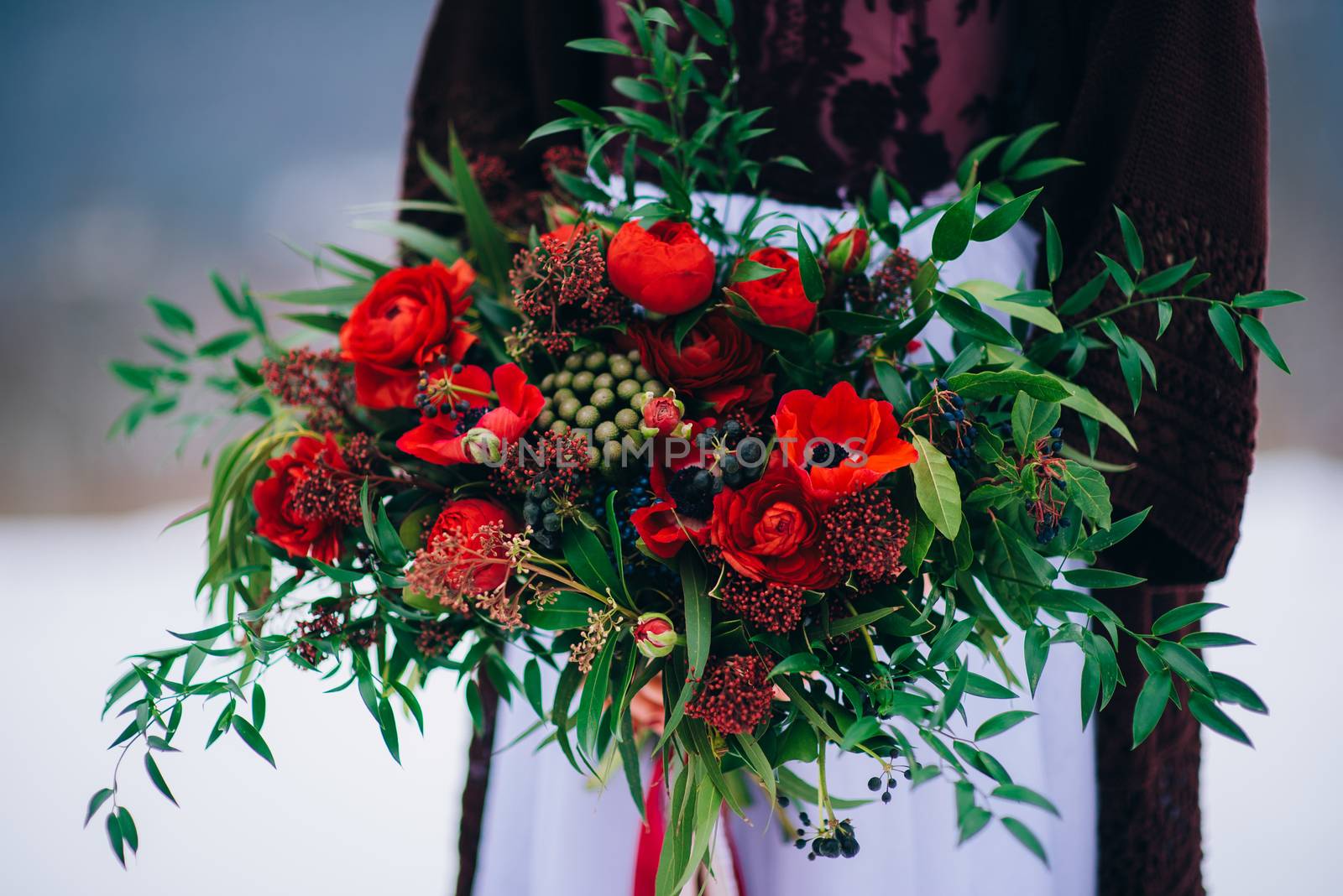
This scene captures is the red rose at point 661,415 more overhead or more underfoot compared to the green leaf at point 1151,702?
more overhead

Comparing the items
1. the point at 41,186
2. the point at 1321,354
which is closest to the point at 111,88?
the point at 41,186

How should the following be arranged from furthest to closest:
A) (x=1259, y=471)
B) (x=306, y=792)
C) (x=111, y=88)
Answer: (x=111, y=88) → (x=1259, y=471) → (x=306, y=792)

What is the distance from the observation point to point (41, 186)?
1.66 m

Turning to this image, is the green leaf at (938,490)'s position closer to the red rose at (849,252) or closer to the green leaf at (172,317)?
the red rose at (849,252)

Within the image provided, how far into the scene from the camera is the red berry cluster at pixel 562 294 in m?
0.46

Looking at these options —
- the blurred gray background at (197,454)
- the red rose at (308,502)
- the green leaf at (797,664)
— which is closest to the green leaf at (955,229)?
the green leaf at (797,664)

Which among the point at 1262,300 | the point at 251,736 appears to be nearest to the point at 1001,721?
the point at 1262,300

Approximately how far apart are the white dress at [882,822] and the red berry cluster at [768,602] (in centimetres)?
19

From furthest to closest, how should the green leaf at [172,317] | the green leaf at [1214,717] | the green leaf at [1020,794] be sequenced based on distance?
the green leaf at [172,317]
the green leaf at [1020,794]
the green leaf at [1214,717]

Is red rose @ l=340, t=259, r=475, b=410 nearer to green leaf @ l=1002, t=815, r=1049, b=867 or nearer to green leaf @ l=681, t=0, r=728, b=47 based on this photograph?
green leaf @ l=681, t=0, r=728, b=47

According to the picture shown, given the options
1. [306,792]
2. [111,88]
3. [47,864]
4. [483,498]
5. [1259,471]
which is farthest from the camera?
[111,88]

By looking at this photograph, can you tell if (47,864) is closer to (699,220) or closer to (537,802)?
(537,802)

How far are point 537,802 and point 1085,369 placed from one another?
541 mm

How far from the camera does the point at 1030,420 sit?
1.26 ft
